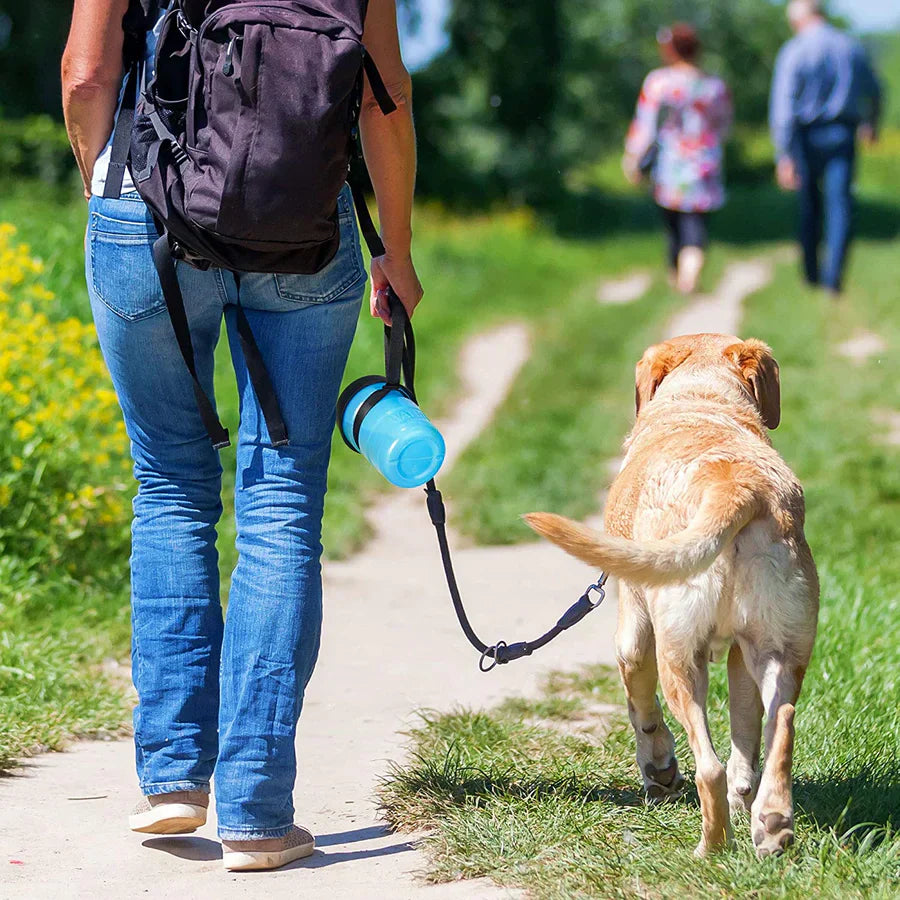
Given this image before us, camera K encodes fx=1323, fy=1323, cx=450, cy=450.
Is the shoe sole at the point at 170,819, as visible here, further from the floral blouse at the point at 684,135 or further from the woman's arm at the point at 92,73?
the floral blouse at the point at 684,135

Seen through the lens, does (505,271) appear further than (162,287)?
Yes

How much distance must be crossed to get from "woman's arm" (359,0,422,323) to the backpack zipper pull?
0.39 m

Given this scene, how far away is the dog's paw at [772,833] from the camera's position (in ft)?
8.36

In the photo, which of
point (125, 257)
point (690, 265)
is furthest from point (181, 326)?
point (690, 265)

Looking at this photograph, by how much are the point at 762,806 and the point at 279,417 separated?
125 centimetres

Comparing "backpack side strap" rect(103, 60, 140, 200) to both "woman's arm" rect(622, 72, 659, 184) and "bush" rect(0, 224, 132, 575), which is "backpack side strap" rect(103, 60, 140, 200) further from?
"woman's arm" rect(622, 72, 659, 184)

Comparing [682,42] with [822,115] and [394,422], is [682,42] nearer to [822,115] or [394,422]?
[822,115]

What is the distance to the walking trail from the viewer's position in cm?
275

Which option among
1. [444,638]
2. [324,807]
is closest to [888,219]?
[444,638]

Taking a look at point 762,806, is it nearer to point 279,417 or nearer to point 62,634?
point 279,417

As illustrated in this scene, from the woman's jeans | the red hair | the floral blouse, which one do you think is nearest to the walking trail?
the woman's jeans

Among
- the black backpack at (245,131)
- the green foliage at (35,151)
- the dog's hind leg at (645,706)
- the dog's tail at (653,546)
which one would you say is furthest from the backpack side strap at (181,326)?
the green foliage at (35,151)

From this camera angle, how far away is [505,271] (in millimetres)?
14414

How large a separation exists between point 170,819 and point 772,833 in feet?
4.10
